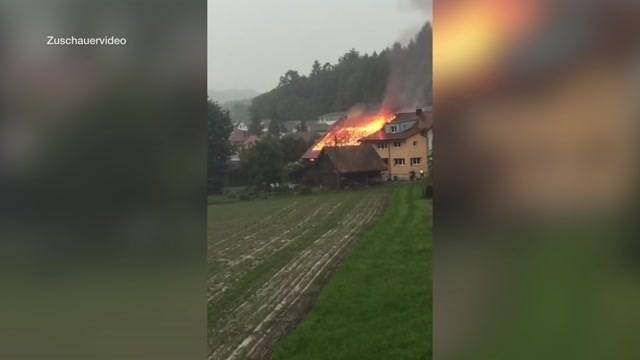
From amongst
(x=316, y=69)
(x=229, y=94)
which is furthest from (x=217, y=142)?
(x=316, y=69)

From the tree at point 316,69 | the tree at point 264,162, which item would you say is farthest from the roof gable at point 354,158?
the tree at point 316,69

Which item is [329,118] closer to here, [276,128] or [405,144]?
[276,128]

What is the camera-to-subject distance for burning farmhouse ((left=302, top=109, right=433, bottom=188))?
9.89 feet

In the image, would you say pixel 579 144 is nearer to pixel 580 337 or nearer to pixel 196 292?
pixel 580 337

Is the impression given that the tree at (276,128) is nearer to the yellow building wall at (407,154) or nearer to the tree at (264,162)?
the tree at (264,162)

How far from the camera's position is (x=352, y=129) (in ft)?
10.1

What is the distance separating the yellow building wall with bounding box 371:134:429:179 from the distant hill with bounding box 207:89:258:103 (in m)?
0.66

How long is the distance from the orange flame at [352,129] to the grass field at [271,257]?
0.25 m

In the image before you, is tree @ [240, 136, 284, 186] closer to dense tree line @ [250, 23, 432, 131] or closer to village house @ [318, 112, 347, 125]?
dense tree line @ [250, 23, 432, 131]

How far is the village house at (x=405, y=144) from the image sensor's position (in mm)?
2987

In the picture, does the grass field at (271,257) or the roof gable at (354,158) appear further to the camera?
the roof gable at (354,158)

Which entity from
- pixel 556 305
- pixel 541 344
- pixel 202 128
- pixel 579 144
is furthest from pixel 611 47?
pixel 202 128

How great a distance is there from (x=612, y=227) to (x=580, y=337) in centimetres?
52

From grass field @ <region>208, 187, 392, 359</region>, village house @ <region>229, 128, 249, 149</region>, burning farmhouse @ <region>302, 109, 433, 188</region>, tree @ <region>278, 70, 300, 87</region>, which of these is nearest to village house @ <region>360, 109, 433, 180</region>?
burning farmhouse @ <region>302, 109, 433, 188</region>
